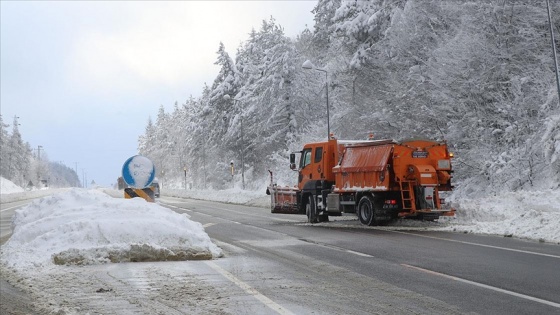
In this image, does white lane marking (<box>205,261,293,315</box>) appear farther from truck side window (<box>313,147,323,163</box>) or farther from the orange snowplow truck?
truck side window (<box>313,147,323,163</box>)

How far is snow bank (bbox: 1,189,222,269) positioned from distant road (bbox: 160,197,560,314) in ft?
3.02

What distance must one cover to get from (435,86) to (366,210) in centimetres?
1591

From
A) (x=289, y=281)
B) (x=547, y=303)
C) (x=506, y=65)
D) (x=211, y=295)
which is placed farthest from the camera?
(x=506, y=65)

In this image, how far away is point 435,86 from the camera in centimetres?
3322

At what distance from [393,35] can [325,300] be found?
31.2 meters

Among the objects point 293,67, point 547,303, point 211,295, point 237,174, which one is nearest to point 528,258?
point 547,303

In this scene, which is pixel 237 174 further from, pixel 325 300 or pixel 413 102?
pixel 325 300

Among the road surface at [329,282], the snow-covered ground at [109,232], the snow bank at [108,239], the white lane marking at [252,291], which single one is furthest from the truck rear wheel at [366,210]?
the white lane marking at [252,291]

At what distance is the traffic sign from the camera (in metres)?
13.9

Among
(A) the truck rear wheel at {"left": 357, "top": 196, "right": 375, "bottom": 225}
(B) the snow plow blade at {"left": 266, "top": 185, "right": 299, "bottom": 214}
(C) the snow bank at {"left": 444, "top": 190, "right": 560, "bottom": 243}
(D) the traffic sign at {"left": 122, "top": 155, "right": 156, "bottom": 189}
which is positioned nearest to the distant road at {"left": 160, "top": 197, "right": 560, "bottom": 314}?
(C) the snow bank at {"left": 444, "top": 190, "right": 560, "bottom": 243}

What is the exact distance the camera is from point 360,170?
63.7ft

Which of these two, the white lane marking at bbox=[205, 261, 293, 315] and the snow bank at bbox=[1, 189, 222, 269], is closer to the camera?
the white lane marking at bbox=[205, 261, 293, 315]

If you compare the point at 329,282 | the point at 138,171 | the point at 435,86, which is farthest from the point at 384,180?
the point at 435,86

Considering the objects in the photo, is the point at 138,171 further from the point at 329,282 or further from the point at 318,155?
the point at 318,155
